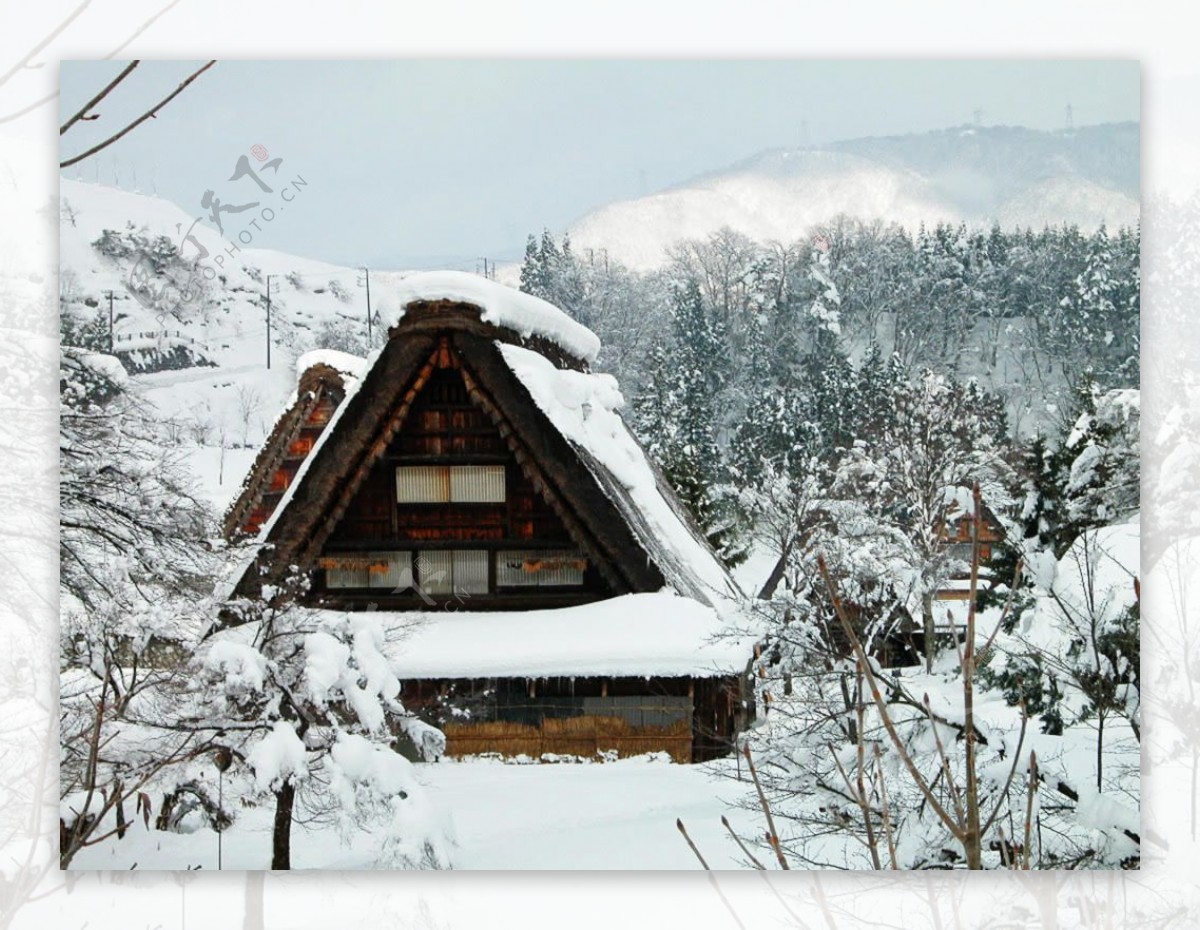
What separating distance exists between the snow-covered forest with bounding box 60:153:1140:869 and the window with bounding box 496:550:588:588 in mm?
508

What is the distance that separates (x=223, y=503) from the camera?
13.7ft

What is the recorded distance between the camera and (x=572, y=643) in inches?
169

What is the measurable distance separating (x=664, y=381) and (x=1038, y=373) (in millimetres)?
1291

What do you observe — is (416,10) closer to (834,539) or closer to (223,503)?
(223,503)

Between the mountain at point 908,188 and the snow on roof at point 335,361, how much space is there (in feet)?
3.22

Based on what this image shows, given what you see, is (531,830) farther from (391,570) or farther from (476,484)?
(476,484)

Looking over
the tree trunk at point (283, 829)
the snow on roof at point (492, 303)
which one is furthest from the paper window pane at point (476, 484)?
the tree trunk at point (283, 829)

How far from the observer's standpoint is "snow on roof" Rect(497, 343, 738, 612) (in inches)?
172

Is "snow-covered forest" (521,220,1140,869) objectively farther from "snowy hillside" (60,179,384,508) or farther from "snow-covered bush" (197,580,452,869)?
"snow-covered bush" (197,580,452,869)

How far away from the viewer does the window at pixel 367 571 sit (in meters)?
4.30

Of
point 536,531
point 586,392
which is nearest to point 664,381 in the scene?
point 586,392

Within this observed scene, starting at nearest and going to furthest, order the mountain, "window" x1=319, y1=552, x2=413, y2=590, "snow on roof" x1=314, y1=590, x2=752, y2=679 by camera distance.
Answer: the mountain → "snow on roof" x1=314, y1=590, x2=752, y2=679 → "window" x1=319, y1=552, x2=413, y2=590

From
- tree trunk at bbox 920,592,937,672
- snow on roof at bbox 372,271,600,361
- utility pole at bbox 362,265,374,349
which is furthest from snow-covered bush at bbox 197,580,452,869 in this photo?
tree trunk at bbox 920,592,937,672

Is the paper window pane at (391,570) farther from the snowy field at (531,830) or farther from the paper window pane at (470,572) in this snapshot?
the snowy field at (531,830)
